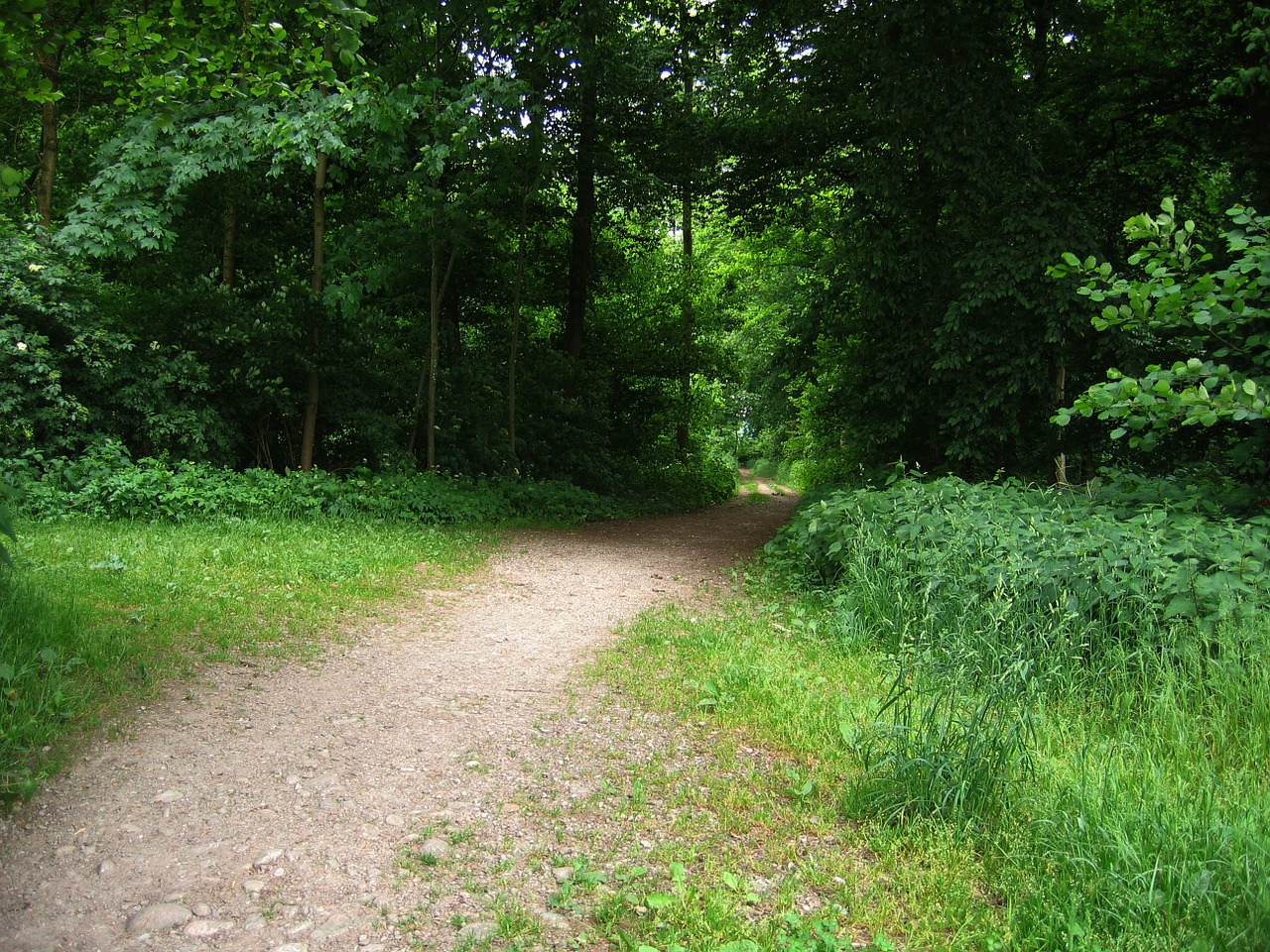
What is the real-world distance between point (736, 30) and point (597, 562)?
33.3ft

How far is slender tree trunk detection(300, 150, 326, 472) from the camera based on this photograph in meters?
10.8

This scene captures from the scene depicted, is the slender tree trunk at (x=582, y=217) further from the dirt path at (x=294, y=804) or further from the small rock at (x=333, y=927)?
the small rock at (x=333, y=927)

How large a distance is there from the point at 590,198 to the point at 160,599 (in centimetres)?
1228

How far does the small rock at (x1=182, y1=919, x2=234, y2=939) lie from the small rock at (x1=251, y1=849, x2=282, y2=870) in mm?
309

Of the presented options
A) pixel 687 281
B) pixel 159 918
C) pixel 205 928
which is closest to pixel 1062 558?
pixel 205 928

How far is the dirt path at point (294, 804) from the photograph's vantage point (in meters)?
2.52

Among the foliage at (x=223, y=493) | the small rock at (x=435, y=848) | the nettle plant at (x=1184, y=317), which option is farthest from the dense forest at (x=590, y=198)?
the small rock at (x=435, y=848)

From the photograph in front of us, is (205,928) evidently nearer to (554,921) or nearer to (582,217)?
(554,921)

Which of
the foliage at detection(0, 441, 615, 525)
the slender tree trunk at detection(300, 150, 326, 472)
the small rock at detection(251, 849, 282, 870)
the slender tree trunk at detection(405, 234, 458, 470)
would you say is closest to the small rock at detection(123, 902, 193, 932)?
the small rock at detection(251, 849, 282, 870)

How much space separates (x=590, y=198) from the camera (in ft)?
51.9

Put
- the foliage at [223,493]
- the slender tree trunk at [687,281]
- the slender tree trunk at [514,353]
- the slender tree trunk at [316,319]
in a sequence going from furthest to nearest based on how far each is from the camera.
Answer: the slender tree trunk at [687,281], the slender tree trunk at [514,353], the slender tree trunk at [316,319], the foliage at [223,493]

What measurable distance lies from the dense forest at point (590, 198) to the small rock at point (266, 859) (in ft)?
14.5

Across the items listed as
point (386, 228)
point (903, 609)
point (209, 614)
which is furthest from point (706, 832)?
point (386, 228)

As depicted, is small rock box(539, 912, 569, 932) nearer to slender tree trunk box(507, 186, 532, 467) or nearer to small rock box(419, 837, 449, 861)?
small rock box(419, 837, 449, 861)
